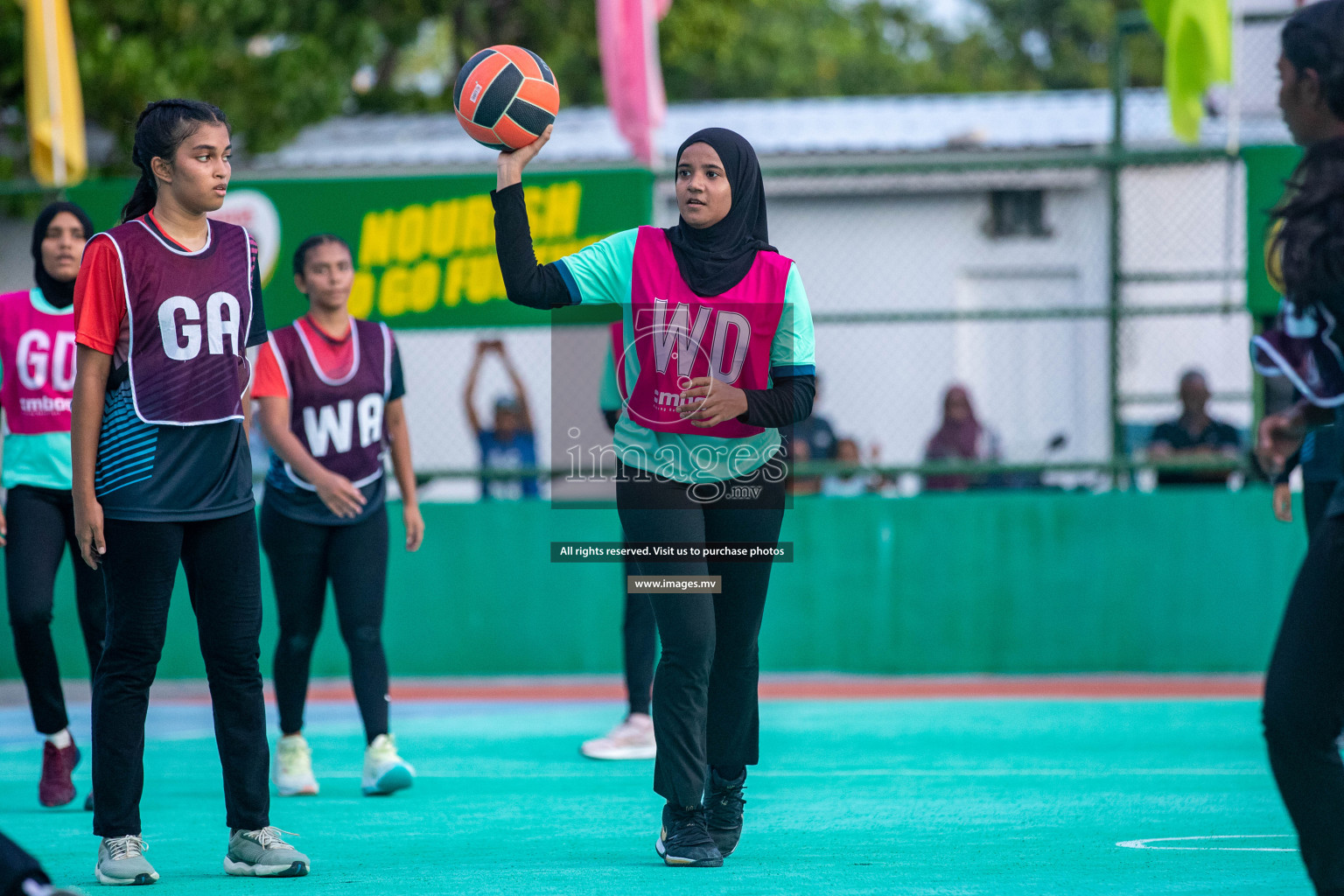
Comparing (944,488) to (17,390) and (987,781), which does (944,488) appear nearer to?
(987,781)

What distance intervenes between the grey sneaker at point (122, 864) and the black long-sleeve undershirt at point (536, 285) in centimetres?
192

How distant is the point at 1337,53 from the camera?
3.39m

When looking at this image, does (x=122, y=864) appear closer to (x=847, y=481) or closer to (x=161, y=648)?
(x=161, y=648)

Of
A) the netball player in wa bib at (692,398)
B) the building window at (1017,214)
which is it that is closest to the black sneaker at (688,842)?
the netball player in wa bib at (692,398)

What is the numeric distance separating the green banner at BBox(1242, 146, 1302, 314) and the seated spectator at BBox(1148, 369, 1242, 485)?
0.61 m

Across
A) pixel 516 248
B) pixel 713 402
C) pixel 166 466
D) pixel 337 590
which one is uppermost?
pixel 516 248

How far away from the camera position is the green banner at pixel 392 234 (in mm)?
10117

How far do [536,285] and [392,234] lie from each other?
5.86m

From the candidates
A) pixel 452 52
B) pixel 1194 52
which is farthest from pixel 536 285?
pixel 452 52

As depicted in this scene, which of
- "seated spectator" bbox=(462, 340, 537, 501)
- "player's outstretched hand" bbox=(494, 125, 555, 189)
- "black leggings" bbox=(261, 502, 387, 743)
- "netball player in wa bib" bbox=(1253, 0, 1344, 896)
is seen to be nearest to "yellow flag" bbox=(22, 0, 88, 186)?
"seated spectator" bbox=(462, 340, 537, 501)

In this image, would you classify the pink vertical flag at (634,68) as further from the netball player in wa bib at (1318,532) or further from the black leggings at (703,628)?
the netball player in wa bib at (1318,532)

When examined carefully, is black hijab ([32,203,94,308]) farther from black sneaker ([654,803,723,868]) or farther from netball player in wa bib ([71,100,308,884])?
black sneaker ([654,803,723,868])

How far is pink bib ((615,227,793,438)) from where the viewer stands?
4699 mm

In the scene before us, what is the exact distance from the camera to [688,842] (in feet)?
15.5
